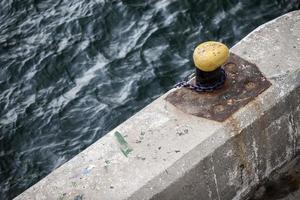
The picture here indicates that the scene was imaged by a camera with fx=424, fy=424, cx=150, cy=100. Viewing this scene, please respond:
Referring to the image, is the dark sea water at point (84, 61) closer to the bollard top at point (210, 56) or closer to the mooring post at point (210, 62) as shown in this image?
the mooring post at point (210, 62)

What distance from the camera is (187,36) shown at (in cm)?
759

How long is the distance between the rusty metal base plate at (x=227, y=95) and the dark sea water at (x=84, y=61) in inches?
96.8

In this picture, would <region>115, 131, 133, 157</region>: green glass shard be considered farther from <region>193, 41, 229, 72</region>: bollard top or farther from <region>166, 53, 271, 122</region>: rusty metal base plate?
<region>193, 41, 229, 72</region>: bollard top

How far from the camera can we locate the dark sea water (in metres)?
6.38

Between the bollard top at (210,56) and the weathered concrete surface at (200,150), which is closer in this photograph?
the weathered concrete surface at (200,150)

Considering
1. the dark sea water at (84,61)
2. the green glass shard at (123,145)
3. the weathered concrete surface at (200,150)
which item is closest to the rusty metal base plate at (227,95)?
the weathered concrete surface at (200,150)

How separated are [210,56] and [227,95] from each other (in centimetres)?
48

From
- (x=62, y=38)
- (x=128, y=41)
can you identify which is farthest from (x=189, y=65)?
(x=62, y=38)

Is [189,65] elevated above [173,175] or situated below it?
below

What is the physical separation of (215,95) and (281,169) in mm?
1199

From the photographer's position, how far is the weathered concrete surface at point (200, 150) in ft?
12.1

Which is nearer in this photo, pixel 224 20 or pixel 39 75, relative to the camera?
pixel 39 75

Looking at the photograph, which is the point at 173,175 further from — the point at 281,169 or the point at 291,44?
the point at 291,44

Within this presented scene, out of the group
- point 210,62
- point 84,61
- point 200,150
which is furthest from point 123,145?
point 84,61
